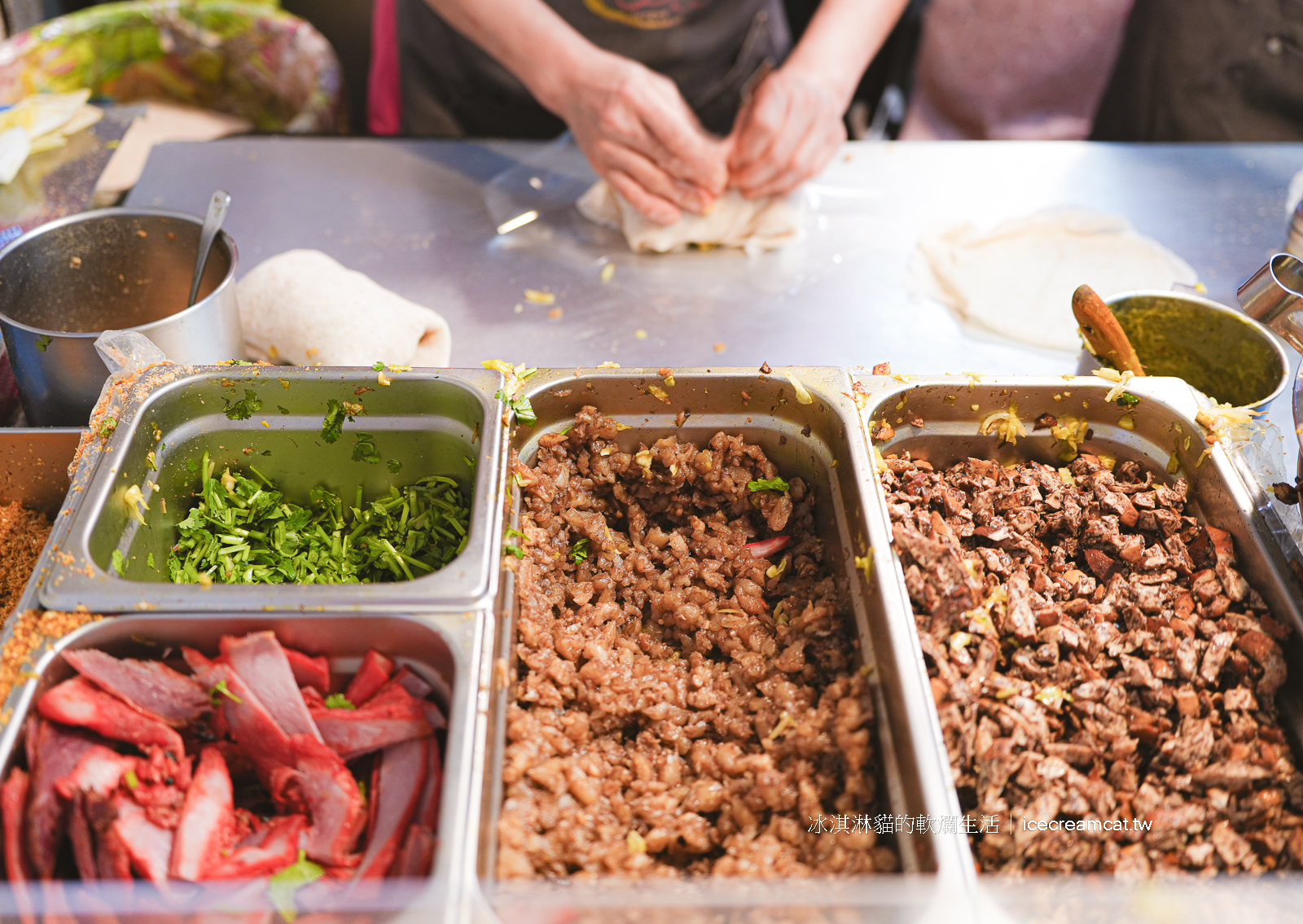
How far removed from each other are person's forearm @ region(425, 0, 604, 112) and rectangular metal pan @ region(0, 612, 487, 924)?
77.3 inches

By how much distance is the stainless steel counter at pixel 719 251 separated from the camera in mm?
2529

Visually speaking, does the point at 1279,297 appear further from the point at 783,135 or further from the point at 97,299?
the point at 97,299

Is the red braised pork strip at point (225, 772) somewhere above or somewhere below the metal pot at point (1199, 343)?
below

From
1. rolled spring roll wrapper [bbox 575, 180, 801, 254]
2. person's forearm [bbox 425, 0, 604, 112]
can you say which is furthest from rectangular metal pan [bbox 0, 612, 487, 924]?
person's forearm [bbox 425, 0, 604, 112]

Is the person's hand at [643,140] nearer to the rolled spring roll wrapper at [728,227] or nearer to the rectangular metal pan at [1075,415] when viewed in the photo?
the rolled spring roll wrapper at [728,227]

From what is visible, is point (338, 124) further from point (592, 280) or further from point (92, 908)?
point (92, 908)

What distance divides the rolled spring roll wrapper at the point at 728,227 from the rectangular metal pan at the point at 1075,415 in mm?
1099

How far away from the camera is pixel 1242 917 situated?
1.24m

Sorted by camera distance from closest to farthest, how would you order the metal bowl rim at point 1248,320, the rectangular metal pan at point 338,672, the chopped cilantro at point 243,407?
1. the rectangular metal pan at point 338,672
2. the chopped cilantro at point 243,407
3. the metal bowl rim at point 1248,320

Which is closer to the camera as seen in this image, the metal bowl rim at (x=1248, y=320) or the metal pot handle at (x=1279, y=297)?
the metal pot handle at (x=1279, y=297)

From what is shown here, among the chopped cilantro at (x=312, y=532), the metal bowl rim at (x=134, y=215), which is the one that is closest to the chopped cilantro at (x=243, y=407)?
the chopped cilantro at (x=312, y=532)

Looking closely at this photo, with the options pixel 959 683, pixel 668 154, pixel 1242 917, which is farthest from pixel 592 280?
pixel 1242 917

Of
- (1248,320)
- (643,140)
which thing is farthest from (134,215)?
(1248,320)

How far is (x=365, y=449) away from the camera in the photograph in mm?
1884
